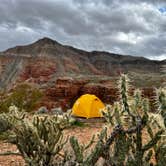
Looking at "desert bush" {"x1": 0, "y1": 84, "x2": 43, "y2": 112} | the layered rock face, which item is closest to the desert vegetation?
"desert bush" {"x1": 0, "y1": 84, "x2": 43, "y2": 112}

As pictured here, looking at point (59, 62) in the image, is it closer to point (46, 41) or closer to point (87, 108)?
point (46, 41)

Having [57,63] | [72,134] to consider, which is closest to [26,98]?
[72,134]

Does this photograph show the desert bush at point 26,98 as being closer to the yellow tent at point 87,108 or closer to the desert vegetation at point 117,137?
the yellow tent at point 87,108

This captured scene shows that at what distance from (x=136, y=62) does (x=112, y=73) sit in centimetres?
808

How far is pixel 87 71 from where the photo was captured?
121m

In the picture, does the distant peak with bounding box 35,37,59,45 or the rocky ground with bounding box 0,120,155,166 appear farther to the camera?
the distant peak with bounding box 35,37,59,45

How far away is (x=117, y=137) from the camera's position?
570 centimetres

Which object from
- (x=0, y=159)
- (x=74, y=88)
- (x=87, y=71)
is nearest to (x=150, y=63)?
(x=87, y=71)

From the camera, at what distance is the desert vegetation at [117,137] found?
5445 millimetres

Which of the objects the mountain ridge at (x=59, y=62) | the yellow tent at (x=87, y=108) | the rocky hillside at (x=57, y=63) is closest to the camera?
the yellow tent at (x=87, y=108)

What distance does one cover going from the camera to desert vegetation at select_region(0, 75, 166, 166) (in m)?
5.45

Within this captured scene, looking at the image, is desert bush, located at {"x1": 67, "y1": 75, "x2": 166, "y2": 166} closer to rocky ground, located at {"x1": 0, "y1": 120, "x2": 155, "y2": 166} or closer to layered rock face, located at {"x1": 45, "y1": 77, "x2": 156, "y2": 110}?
rocky ground, located at {"x1": 0, "y1": 120, "x2": 155, "y2": 166}

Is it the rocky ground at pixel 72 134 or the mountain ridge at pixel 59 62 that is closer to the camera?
the rocky ground at pixel 72 134

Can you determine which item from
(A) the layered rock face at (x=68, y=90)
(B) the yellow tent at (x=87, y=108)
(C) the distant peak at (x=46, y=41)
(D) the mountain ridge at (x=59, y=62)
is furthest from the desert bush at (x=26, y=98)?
(C) the distant peak at (x=46, y=41)
